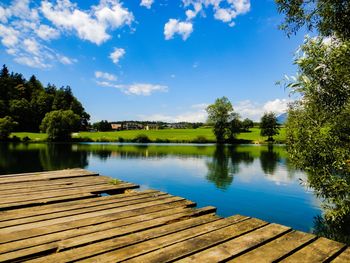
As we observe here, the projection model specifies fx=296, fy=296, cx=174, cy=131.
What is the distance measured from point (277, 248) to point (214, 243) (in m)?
0.92

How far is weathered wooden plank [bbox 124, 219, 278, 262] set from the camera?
3.94m

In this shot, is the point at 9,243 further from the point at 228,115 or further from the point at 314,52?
the point at 228,115

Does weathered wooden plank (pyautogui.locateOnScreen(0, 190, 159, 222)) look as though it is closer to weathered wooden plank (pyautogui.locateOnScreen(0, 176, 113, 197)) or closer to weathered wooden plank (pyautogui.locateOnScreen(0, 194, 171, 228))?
weathered wooden plank (pyautogui.locateOnScreen(0, 194, 171, 228))

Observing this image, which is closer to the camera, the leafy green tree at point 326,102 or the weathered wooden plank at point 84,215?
the weathered wooden plank at point 84,215

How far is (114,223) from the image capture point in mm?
5551

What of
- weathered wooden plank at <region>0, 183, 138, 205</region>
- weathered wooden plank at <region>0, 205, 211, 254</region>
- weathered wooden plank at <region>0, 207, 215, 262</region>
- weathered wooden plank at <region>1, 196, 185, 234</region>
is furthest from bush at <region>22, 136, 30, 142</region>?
weathered wooden plank at <region>0, 207, 215, 262</region>

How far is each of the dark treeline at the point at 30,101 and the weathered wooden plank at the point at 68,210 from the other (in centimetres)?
13396

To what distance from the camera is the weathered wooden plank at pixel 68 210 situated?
5.79 metres

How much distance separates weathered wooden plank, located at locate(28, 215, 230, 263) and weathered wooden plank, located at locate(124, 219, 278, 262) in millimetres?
506

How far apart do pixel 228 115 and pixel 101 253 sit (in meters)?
109

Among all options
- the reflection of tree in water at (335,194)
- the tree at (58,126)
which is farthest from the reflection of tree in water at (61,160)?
the tree at (58,126)

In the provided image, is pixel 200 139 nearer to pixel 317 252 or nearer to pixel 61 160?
pixel 61 160

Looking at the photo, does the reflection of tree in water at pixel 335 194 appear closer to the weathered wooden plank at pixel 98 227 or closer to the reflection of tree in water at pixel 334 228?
the reflection of tree in water at pixel 334 228

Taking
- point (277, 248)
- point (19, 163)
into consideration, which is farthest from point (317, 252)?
point (19, 163)
